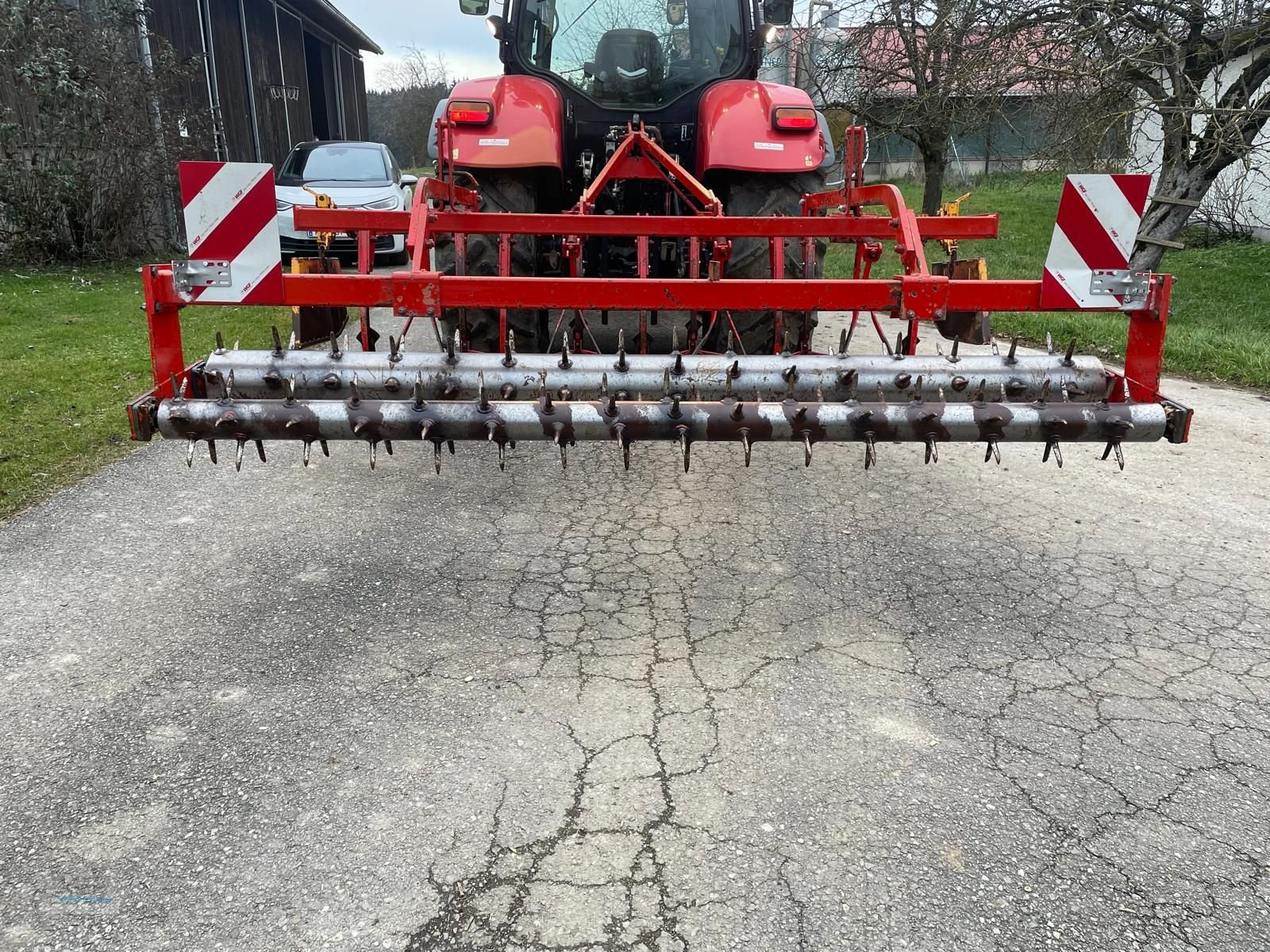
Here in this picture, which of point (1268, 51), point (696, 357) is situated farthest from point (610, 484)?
point (1268, 51)

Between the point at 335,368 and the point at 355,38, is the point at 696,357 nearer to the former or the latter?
the point at 335,368

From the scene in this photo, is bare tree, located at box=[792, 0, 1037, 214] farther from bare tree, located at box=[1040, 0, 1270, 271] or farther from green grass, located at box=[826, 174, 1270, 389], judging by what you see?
green grass, located at box=[826, 174, 1270, 389]

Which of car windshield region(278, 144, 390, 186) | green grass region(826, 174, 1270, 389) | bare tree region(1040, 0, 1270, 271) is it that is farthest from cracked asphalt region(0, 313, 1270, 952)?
car windshield region(278, 144, 390, 186)

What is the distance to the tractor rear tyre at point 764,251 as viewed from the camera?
4309 mm

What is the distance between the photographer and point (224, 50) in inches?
608

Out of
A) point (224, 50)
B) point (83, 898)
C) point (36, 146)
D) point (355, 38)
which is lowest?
point (83, 898)

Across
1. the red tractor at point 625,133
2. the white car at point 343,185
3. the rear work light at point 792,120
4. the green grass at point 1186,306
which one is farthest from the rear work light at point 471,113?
the white car at point 343,185

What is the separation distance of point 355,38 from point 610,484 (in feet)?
81.7

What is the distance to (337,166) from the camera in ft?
38.5

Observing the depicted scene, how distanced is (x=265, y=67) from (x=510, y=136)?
1622 cm

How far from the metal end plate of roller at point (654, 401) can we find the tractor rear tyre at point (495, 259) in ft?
3.38

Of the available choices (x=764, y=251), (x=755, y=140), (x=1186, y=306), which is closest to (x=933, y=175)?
(x=1186, y=306)

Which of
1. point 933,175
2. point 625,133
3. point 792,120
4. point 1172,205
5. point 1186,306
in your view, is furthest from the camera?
point 933,175

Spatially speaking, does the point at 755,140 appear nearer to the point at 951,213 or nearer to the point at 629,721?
the point at 951,213
